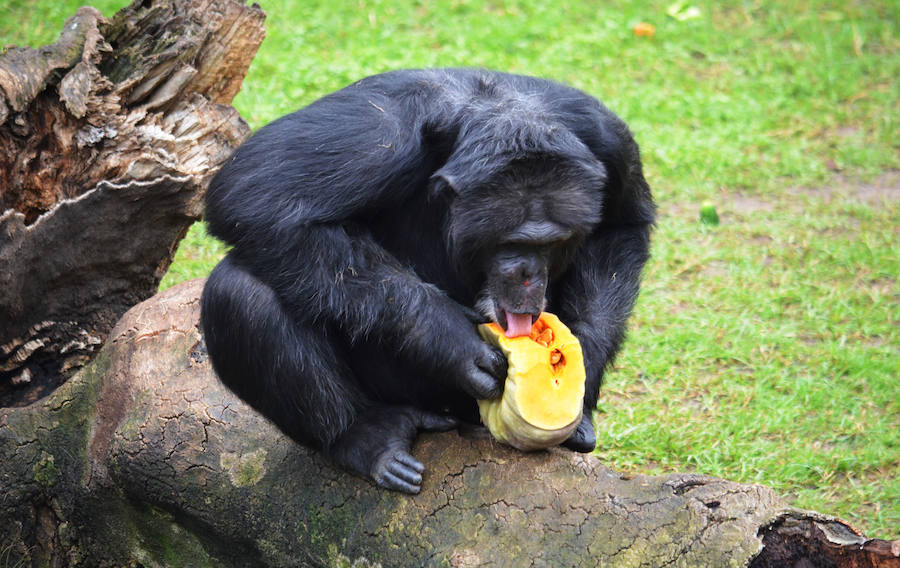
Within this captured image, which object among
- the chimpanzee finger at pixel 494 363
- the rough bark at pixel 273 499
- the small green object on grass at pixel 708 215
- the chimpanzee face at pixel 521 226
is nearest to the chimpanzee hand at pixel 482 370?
the chimpanzee finger at pixel 494 363

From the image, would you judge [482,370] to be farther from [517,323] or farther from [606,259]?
[606,259]

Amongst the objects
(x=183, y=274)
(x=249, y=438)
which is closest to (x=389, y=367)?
(x=249, y=438)

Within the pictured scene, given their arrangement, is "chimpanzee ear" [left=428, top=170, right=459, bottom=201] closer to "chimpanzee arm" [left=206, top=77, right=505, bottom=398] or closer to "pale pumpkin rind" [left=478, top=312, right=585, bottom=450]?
"chimpanzee arm" [left=206, top=77, right=505, bottom=398]

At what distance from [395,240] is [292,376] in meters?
0.70

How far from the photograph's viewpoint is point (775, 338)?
20.0ft

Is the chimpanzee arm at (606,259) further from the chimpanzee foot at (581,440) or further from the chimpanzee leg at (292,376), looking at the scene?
the chimpanzee leg at (292,376)

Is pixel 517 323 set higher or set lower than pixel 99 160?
lower

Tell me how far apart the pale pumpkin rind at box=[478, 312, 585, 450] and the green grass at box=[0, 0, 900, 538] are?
6.05 feet

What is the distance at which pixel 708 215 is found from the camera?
7.36 meters

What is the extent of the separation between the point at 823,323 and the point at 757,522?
144 inches

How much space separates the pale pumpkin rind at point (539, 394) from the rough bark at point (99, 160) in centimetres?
198

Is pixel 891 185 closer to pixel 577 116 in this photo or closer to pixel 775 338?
pixel 775 338

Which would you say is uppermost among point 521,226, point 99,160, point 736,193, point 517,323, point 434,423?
point 521,226

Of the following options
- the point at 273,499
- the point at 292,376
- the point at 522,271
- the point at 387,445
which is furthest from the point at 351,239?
the point at 273,499
